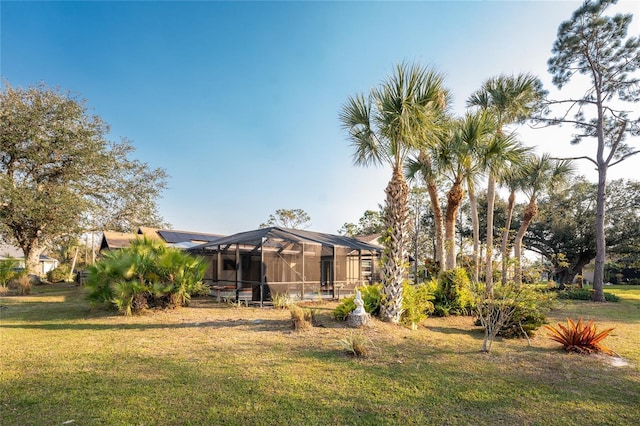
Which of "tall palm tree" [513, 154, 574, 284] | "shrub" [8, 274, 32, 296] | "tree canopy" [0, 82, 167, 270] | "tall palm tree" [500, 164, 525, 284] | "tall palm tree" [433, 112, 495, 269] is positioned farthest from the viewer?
"tree canopy" [0, 82, 167, 270]

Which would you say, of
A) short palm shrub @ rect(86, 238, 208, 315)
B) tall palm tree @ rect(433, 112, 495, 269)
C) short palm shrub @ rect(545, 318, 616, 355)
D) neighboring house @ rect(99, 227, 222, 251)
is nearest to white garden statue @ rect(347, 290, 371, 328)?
tall palm tree @ rect(433, 112, 495, 269)

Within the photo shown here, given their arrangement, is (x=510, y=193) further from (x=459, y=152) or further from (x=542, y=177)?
(x=459, y=152)

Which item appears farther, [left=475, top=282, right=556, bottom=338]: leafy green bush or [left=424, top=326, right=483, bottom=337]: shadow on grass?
[left=424, top=326, right=483, bottom=337]: shadow on grass

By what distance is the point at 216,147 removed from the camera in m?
15.7

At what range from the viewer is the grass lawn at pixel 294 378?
11.8 ft

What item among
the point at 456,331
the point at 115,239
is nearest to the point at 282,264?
the point at 456,331

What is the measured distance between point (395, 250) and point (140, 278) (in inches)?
286

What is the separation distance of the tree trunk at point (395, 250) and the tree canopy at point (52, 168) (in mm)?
17721

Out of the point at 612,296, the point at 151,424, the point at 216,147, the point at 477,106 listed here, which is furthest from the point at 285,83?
the point at 612,296

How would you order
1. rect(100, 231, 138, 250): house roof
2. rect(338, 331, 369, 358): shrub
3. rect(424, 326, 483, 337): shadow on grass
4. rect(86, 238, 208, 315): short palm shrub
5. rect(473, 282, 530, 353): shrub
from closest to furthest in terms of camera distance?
rect(338, 331, 369, 358): shrub
rect(473, 282, 530, 353): shrub
rect(424, 326, 483, 337): shadow on grass
rect(86, 238, 208, 315): short palm shrub
rect(100, 231, 138, 250): house roof

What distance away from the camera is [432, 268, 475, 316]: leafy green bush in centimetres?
1043

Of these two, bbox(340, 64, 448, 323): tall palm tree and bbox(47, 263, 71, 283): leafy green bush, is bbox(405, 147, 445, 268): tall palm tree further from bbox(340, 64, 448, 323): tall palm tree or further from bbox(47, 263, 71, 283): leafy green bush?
bbox(47, 263, 71, 283): leafy green bush

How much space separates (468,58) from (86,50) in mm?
12288

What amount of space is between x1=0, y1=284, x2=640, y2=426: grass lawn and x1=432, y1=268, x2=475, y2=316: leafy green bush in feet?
8.40
